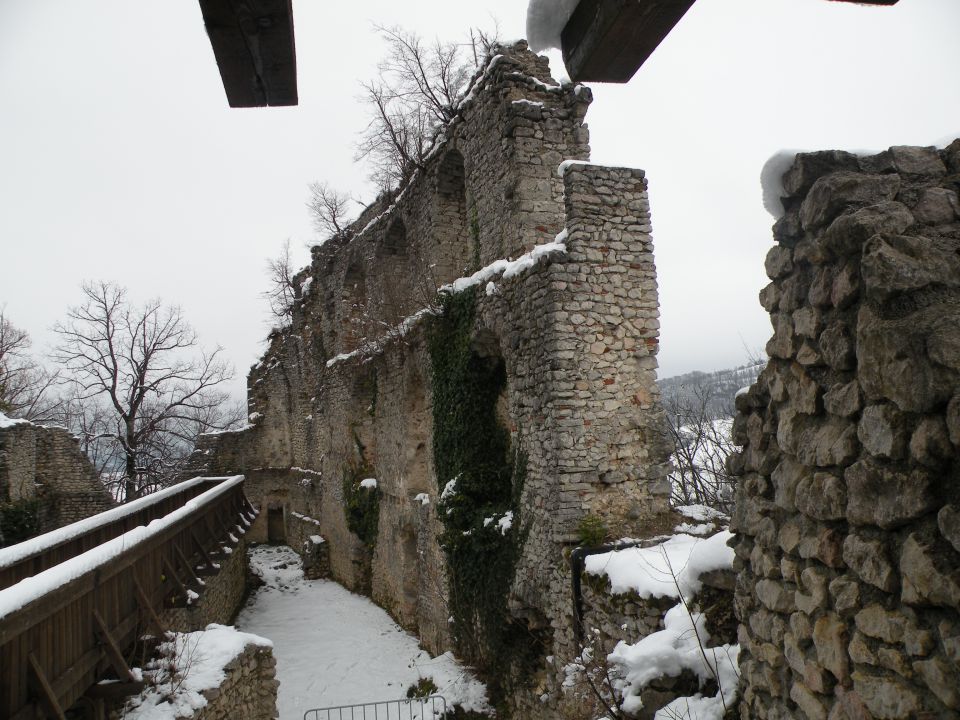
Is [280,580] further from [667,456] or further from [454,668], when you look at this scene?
[667,456]

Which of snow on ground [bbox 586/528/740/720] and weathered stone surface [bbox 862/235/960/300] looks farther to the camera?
snow on ground [bbox 586/528/740/720]

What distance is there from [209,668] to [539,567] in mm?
3787

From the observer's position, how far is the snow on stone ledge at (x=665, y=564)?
191 inches

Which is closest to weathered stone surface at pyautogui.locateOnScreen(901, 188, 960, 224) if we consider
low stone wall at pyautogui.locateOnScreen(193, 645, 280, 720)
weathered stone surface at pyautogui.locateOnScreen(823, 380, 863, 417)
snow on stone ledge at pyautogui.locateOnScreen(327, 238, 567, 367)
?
weathered stone surface at pyautogui.locateOnScreen(823, 380, 863, 417)

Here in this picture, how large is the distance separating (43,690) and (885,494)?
5511mm

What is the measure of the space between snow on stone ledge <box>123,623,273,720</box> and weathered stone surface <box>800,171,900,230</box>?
6.82 m

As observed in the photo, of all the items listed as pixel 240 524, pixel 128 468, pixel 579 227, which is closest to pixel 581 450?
pixel 579 227

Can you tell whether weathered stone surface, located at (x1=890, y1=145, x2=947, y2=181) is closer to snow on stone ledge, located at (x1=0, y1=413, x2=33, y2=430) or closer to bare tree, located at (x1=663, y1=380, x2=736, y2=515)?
bare tree, located at (x1=663, y1=380, x2=736, y2=515)

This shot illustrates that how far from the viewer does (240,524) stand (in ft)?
53.0

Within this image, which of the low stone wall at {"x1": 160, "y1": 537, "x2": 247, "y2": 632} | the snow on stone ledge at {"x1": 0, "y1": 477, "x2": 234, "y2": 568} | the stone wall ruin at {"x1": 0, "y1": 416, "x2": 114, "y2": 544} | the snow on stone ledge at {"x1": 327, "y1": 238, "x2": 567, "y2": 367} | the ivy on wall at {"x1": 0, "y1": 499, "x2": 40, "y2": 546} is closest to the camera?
the snow on stone ledge at {"x1": 0, "y1": 477, "x2": 234, "y2": 568}

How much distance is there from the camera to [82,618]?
5652mm

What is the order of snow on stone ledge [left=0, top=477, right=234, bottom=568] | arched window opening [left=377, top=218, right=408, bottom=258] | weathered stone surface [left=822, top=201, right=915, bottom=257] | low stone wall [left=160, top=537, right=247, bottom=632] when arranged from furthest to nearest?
arched window opening [left=377, top=218, right=408, bottom=258] < low stone wall [left=160, top=537, right=247, bottom=632] < snow on stone ledge [left=0, top=477, right=234, bottom=568] < weathered stone surface [left=822, top=201, right=915, bottom=257]

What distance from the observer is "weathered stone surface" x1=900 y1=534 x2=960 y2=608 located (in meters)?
2.10

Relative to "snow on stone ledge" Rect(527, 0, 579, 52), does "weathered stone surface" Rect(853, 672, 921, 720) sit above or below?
below
